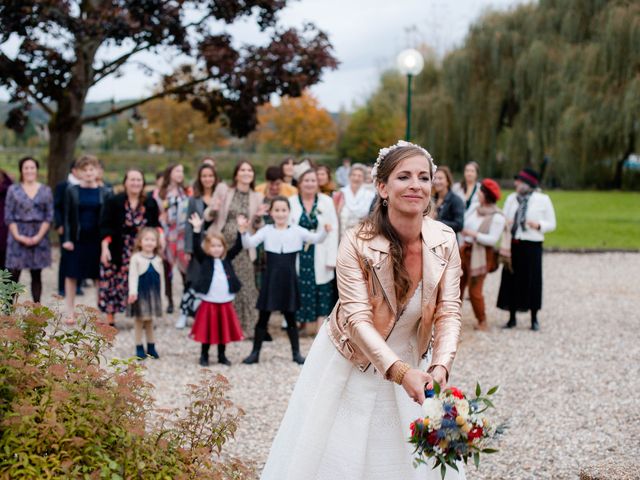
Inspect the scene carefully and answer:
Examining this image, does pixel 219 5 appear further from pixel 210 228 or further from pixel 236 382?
pixel 236 382

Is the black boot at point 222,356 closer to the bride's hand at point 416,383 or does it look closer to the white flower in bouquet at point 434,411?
the bride's hand at point 416,383

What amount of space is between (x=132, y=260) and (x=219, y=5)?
8144mm

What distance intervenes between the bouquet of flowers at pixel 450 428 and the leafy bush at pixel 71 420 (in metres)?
1.01

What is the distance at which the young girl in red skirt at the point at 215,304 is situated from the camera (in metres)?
8.18

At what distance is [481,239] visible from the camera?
10.1m

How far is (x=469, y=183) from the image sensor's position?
11.0 m

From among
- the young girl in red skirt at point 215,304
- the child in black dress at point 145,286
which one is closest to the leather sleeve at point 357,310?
the young girl in red skirt at point 215,304

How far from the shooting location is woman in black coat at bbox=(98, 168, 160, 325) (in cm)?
940

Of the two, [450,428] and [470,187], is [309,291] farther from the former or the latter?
[450,428]

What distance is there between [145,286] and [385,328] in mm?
5458

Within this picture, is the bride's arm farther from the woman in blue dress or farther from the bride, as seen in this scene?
the woman in blue dress

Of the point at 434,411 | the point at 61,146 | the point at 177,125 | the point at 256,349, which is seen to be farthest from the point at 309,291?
the point at 177,125

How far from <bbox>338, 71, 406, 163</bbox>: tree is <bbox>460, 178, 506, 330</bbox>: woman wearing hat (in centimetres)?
3903

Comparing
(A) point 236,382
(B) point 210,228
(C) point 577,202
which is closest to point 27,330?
(A) point 236,382
